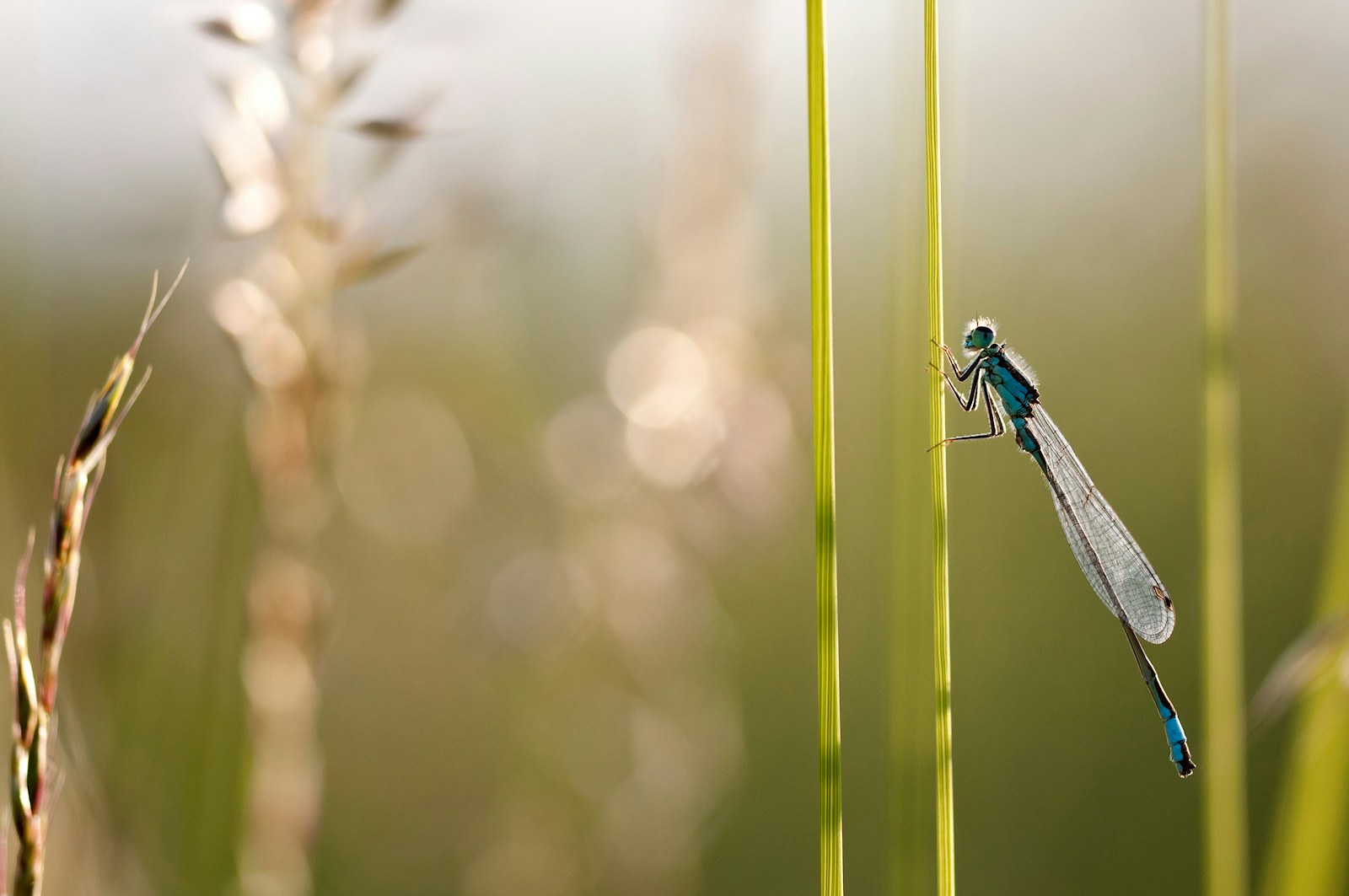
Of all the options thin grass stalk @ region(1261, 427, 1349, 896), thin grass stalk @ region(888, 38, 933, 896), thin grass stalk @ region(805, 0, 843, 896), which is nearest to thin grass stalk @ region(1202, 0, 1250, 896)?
thin grass stalk @ region(1261, 427, 1349, 896)

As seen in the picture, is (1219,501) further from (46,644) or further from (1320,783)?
(46,644)

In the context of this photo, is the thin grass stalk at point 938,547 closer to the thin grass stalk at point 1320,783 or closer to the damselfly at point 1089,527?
the thin grass stalk at point 1320,783

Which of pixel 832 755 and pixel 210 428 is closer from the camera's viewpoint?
pixel 832 755

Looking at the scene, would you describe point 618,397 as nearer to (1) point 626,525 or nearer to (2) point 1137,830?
(1) point 626,525

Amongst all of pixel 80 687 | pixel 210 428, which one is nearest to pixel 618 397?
pixel 210 428

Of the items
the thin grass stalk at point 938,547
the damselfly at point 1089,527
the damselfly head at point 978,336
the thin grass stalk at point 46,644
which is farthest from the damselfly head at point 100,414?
the damselfly head at point 978,336

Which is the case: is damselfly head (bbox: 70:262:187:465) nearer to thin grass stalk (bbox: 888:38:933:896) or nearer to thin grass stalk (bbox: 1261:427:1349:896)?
thin grass stalk (bbox: 888:38:933:896)

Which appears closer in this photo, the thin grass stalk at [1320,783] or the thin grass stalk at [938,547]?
the thin grass stalk at [938,547]
